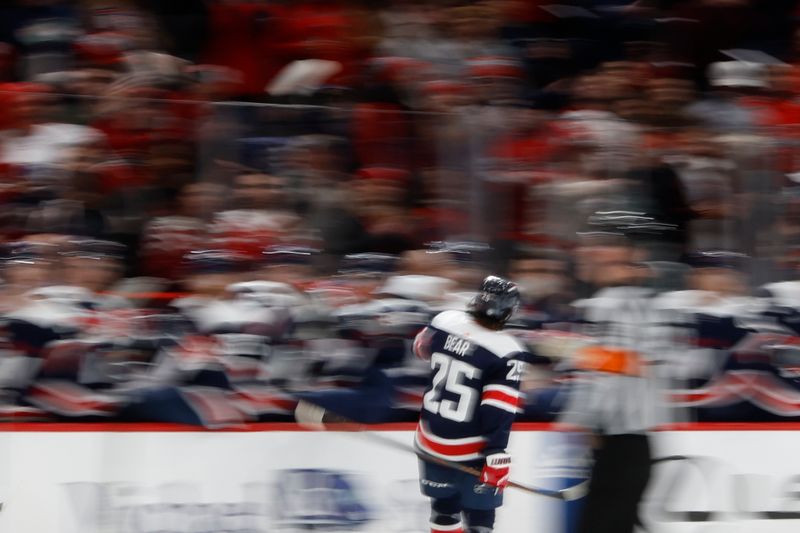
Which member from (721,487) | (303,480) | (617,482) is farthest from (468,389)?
(721,487)

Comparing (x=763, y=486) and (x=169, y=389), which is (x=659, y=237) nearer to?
(x=763, y=486)

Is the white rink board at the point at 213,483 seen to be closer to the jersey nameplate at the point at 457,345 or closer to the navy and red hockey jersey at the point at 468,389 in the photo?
the navy and red hockey jersey at the point at 468,389

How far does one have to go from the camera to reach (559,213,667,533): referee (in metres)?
4.98

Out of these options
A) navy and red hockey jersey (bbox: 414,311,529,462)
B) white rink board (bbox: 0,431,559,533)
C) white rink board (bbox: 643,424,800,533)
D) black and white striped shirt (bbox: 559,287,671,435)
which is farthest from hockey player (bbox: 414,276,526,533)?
white rink board (bbox: 643,424,800,533)

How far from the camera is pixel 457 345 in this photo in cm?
496

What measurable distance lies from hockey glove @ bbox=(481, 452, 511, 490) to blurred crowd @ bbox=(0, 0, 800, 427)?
36.6 inches

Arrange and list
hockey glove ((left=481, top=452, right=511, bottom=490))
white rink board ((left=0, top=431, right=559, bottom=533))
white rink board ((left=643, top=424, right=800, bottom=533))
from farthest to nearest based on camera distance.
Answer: white rink board ((left=643, top=424, right=800, bottom=533)) → white rink board ((left=0, top=431, right=559, bottom=533)) → hockey glove ((left=481, top=452, right=511, bottom=490))

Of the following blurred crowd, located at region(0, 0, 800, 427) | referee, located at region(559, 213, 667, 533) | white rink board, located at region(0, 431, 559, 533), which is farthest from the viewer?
blurred crowd, located at region(0, 0, 800, 427)

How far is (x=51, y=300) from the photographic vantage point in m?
5.70

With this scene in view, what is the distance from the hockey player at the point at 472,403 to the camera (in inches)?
192

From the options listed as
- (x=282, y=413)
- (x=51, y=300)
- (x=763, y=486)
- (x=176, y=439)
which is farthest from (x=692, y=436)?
(x=51, y=300)

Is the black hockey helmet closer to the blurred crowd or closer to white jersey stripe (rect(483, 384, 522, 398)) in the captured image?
white jersey stripe (rect(483, 384, 522, 398))

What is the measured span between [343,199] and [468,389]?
1.81m

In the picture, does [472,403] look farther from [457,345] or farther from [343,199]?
[343,199]
